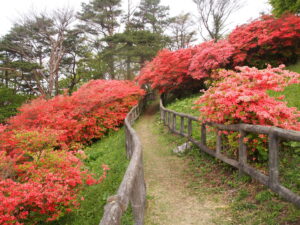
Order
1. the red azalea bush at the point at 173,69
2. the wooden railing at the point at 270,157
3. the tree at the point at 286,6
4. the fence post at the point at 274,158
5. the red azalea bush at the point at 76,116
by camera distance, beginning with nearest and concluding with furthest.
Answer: the wooden railing at the point at 270,157, the fence post at the point at 274,158, the red azalea bush at the point at 76,116, the tree at the point at 286,6, the red azalea bush at the point at 173,69

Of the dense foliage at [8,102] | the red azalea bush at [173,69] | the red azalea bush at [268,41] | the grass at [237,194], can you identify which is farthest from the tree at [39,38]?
the grass at [237,194]

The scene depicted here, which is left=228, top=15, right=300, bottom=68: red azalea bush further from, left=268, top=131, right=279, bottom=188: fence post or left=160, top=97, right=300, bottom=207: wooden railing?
left=268, top=131, right=279, bottom=188: fence post

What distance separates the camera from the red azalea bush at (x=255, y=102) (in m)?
4.18

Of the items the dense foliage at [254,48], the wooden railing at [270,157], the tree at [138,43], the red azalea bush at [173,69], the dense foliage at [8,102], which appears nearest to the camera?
the wooden railing at [270,157]

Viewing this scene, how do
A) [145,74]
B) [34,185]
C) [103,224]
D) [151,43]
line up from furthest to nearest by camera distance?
[151,43] < [145,74] < [34,185] < [103,224]

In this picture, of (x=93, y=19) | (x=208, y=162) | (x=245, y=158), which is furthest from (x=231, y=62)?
(x=93, y=19)

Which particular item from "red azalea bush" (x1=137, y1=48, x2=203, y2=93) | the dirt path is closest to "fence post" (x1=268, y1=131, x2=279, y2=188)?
the dirt path

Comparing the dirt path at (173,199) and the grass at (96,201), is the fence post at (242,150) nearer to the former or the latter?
the dirt path at (173,199)

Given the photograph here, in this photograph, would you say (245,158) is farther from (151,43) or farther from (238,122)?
(151,43)

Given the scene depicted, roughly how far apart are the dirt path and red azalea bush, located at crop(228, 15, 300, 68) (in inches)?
388

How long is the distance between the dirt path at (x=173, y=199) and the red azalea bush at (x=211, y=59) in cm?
893

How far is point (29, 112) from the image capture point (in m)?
11.1

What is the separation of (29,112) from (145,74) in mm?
9380

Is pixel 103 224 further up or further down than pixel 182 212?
further up
